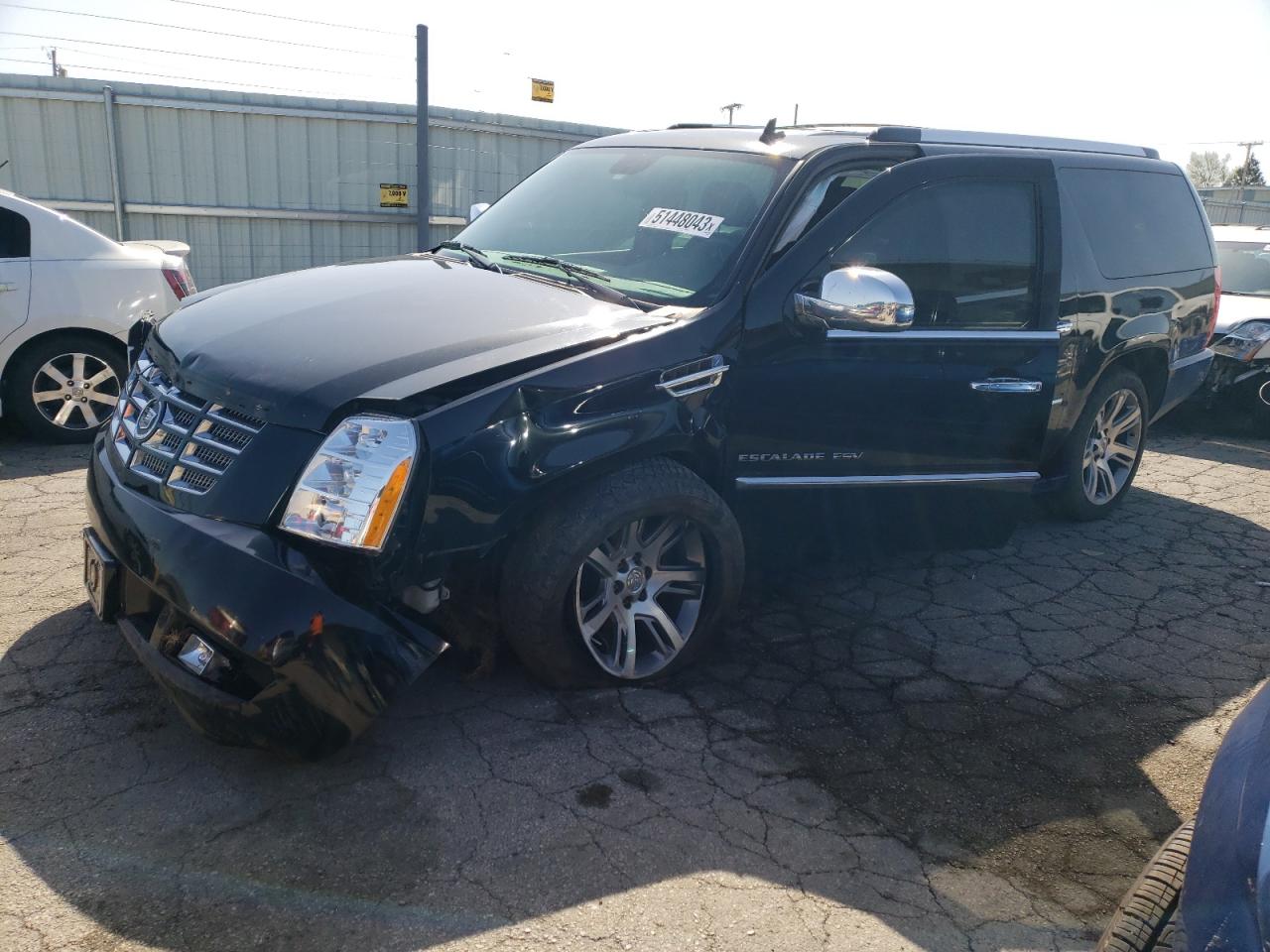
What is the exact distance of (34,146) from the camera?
10.0m

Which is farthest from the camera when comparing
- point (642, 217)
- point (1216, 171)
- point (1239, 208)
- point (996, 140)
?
point (1216, 171)

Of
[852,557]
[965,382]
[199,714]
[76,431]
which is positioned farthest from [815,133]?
Result: [76,431]

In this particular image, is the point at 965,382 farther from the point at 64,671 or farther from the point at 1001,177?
the point at 64,671

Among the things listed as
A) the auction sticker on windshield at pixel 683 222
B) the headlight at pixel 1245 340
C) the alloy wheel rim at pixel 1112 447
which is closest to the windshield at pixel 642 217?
the auction sticker on windshield at pixel 683 222

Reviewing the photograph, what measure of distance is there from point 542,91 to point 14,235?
6552mm

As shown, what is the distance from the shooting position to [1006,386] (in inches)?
171

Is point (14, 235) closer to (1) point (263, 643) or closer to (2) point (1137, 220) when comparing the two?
(1) point (263, 643)

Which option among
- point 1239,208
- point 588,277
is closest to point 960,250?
point 588,277

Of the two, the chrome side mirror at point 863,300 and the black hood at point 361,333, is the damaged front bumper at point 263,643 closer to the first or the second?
the black hood at point 361,333

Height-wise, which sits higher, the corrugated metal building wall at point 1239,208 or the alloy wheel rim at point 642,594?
the corrugated metal building wall at point 1239,208

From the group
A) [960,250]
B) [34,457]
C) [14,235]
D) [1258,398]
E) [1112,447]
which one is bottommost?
[34,457]

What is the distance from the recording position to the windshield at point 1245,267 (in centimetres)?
909

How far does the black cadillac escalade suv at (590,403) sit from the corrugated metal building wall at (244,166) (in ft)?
22.6

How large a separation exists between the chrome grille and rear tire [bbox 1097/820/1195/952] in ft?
7.99
